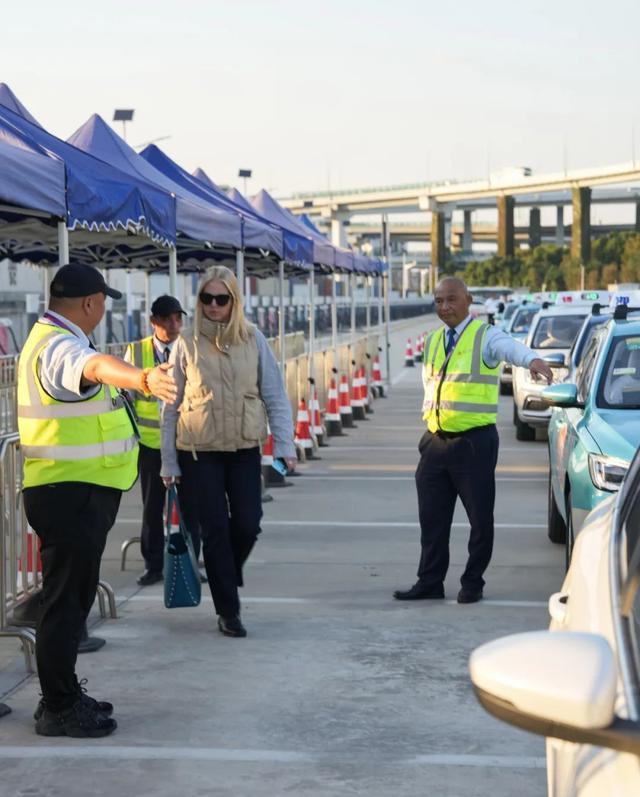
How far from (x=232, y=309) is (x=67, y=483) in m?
2.03

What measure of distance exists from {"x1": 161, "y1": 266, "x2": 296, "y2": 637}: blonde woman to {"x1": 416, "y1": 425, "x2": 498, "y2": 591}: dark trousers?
1292 millimetres

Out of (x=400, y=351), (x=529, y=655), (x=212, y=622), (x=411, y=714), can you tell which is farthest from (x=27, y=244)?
(x=400, y=351)

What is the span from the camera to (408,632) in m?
8.29

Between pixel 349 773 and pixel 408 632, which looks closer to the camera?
pixel 349 773

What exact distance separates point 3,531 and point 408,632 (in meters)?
2.22

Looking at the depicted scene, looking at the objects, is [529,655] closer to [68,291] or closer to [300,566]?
[68,291]

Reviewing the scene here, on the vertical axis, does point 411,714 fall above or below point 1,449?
below

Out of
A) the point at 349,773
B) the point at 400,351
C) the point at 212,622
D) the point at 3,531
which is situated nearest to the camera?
the point at 349,773

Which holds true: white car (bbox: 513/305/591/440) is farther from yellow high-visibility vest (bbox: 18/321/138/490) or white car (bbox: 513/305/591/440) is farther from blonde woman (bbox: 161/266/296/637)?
yellow high-visibility vest (bbox: 18/321/138/490)

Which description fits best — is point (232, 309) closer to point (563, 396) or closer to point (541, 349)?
point (563, 396)

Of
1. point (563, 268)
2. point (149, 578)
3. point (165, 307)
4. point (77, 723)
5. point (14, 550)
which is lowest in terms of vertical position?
point (149, 578)

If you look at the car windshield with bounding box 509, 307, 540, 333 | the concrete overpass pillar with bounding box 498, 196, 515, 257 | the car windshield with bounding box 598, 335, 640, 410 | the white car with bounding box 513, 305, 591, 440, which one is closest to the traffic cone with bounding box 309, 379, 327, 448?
the white car with bounding box 513, 305, 591, 440

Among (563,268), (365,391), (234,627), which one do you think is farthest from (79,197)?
(563,268)

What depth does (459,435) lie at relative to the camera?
356 inches
